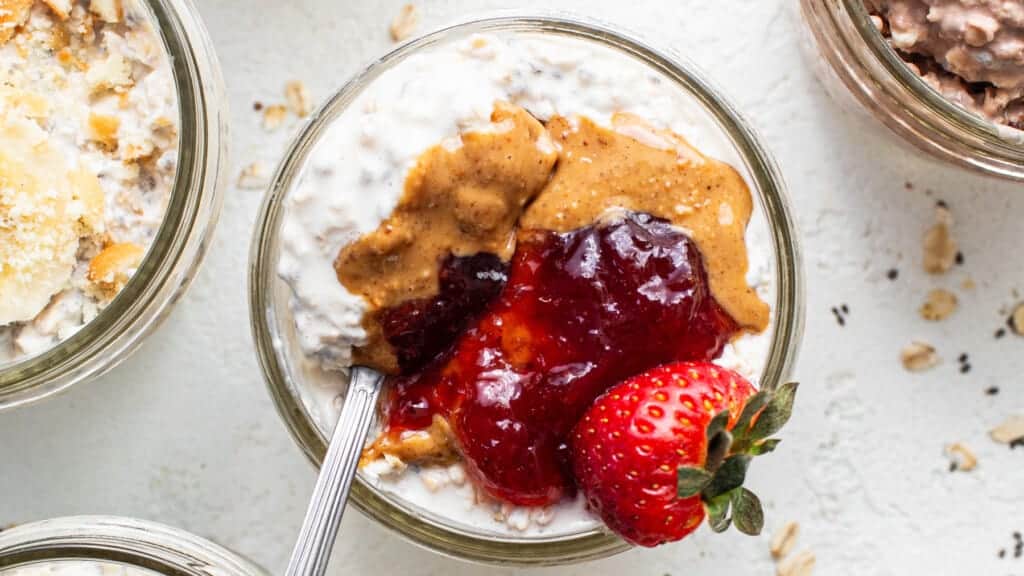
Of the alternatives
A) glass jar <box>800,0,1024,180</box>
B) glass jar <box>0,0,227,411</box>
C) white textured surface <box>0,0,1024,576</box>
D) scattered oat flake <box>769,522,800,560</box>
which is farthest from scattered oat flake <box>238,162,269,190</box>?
scattered oat flake <box>769,522,800,560</box>

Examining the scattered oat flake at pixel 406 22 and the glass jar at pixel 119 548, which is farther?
the scattered oat flake at pixel 406 22

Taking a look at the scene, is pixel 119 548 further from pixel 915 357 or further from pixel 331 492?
pixel 915 357

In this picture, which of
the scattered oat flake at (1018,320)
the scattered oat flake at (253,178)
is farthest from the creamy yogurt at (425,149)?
the scattered oat flake at (1018,320)

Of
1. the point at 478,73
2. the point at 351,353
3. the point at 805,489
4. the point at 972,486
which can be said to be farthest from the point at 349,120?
the point at 972,486

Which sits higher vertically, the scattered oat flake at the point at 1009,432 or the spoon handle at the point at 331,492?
the spoon handle at the point at 331,492

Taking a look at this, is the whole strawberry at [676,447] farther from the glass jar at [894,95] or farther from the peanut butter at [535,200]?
the glass jar at [894,95]

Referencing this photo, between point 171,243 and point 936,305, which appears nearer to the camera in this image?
point 171,243

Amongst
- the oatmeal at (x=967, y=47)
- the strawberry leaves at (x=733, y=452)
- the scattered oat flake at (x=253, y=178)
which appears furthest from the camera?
the scattered oat flake at (x=253, y=178)

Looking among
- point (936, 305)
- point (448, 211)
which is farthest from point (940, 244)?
point (448, 211)

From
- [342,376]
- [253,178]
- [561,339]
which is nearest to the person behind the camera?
[561,339]
